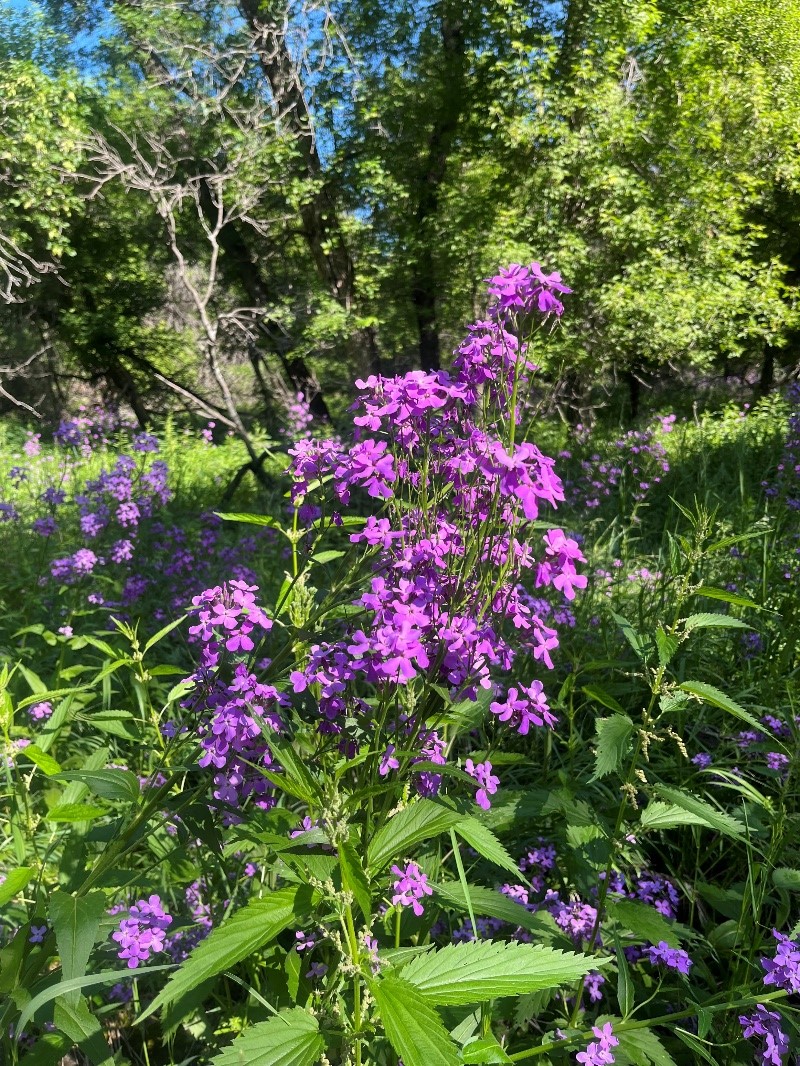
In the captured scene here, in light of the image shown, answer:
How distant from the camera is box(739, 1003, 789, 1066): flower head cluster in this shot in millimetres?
1195

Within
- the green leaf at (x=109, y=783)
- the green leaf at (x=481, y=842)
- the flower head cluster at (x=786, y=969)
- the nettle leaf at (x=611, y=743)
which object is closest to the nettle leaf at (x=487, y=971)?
the green leaf at (x=481, y=842)

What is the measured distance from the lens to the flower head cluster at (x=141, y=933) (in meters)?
1.19

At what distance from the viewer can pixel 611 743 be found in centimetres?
125

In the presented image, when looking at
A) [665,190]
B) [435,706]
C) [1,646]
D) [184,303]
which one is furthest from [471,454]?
[184,303]

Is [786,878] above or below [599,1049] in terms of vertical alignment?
above

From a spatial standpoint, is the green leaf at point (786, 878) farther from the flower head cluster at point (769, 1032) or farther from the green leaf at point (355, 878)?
the green leaf at point (355, 878)

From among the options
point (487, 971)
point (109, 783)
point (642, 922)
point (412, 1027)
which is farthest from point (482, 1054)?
point (109, 783)

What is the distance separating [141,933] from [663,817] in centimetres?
102

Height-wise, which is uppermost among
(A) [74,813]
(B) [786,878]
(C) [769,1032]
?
(A) [74,813]

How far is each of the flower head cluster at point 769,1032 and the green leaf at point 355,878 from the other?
2.77 feet

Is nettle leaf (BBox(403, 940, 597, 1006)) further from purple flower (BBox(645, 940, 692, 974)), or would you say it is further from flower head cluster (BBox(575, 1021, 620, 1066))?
purple flower (BBox(645, 940, 692, 974))

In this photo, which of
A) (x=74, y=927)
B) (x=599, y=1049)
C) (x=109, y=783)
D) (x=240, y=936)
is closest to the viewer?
(x=240, y=936)

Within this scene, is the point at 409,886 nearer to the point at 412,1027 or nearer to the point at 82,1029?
the point at 412,1027

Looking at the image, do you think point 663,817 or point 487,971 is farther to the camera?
point 663,817
